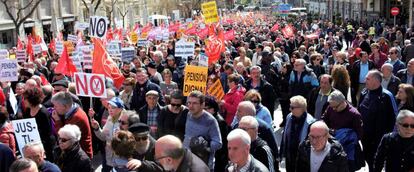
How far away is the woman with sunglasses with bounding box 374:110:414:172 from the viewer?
6.33m

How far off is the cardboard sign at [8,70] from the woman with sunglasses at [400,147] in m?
7.94

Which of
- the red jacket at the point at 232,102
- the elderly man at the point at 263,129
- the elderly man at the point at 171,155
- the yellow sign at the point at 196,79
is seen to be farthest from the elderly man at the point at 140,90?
the elderly man at the point at 171,155

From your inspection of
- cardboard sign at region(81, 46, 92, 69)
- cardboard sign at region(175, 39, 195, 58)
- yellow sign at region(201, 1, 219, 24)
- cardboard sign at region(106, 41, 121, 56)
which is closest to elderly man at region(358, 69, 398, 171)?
cardboard sign at region(175, 39, 195, 58)

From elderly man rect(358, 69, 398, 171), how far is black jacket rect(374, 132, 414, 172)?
1.49 meters

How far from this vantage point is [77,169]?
585 cm

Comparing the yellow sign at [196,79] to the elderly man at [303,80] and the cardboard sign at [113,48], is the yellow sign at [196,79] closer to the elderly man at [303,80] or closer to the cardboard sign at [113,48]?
the elderly man at [303,80]

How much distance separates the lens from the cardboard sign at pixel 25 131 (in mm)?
6871

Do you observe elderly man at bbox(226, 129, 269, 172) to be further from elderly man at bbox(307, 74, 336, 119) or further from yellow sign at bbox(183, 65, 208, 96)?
yellow sign at bbox(183, 65, 208, 96)

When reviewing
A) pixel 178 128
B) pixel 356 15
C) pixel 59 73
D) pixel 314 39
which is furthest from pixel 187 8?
pixel 178 128

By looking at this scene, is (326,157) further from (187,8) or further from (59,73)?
(187,8)

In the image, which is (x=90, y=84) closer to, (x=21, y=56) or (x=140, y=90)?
(x=140, y=90)

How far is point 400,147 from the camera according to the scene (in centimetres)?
645

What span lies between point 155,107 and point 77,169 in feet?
8.69

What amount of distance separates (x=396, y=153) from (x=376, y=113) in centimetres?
171
